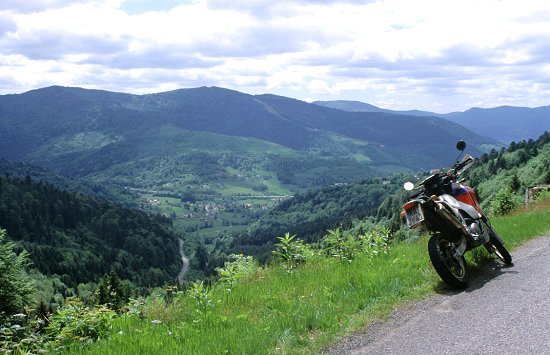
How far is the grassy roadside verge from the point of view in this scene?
668 cm

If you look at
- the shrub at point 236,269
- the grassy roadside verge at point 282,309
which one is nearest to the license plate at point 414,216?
the grassy roadside verge at point 282,309

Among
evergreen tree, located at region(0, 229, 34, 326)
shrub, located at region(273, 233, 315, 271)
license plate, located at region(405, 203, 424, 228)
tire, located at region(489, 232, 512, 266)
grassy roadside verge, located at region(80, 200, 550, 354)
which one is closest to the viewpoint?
grassy roadside verge, located at region(80, 200, 550, 354)

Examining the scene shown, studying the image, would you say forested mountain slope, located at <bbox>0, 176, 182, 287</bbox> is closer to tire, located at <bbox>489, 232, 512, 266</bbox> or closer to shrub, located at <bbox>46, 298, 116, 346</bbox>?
shrub, located at <bbox>46, 298, 116, 346</bbox>

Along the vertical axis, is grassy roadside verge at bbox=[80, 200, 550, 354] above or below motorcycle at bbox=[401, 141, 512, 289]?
below

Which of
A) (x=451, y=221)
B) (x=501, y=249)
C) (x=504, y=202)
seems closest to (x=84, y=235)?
(x=504, y=202)

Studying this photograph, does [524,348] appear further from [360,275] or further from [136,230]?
[136,230]

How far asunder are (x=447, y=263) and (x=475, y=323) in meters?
2.23

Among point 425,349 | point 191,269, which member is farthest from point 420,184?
point 191,269

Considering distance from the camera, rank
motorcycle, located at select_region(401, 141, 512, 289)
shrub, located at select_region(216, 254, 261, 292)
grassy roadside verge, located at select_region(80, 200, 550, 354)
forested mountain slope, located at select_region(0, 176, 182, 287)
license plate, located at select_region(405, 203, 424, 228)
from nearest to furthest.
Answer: grassy roadside verge, located at select_region(80, 200, 550, 354) → motorcycle, located at select_region(401, 141, 512, 289) → license plate, located at select_region(405, 203, 424, 228) → shrub, located at select_region(216, 254, 261, 292) → forested mountain slope, located at select_region(0, 176, 182, 287)

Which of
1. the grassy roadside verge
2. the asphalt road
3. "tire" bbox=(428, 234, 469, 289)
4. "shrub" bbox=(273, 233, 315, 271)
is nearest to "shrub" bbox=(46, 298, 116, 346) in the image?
the grassy roadside verge

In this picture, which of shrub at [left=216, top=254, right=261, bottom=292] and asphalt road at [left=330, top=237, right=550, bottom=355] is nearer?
asphalt road at [left=330, top=237, right=550, bottom=355]

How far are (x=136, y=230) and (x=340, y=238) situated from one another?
600 feet

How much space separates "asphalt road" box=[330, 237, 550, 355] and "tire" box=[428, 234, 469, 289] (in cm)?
21

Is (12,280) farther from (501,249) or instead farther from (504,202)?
(504,202)
